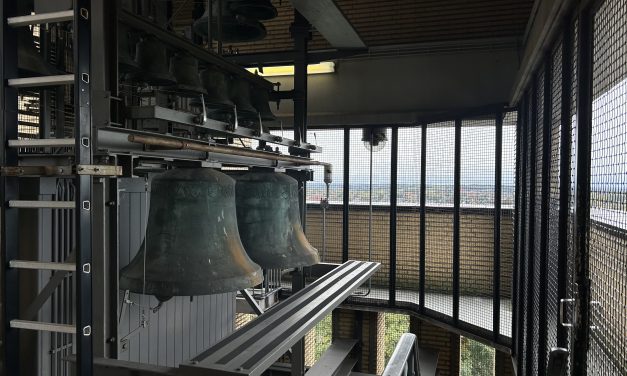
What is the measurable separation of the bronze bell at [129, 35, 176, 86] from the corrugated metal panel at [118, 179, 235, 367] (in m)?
0.82

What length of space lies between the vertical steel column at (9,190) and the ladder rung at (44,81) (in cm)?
3

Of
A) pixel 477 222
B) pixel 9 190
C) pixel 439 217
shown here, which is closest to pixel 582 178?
pixel 9 190

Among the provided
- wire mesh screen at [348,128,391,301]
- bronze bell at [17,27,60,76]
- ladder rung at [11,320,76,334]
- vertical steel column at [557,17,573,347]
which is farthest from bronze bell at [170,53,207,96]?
wire mesh screen at [348,128,391,301]

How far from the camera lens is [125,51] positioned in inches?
67.7

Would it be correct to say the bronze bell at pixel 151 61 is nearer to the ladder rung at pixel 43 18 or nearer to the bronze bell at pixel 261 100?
the ladder rung at pixel 43 18

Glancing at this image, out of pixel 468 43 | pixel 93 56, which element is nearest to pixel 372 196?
pixel 468 43

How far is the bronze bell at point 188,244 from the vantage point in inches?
62.4

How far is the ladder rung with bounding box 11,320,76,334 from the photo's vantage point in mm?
1146

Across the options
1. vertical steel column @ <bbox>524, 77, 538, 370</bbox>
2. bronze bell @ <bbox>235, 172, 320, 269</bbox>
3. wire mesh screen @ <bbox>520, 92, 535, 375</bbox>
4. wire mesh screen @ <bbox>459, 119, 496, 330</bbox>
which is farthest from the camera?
wire mesh screen @ <bbox>459, 119, 496, 330</bbox>

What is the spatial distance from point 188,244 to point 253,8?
130 centimetres

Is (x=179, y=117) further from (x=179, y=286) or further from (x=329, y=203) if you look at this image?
(x=329, y=203)

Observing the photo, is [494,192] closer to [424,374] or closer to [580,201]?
[424,374]

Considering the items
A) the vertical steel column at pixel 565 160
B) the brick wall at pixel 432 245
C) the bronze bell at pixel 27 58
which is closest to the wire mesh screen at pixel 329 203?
the brick wall at pixel 432 245

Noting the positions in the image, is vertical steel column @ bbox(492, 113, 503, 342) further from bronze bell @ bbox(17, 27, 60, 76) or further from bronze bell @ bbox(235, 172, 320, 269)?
bronze bell @ bbox(17, 27, 60, 76)
